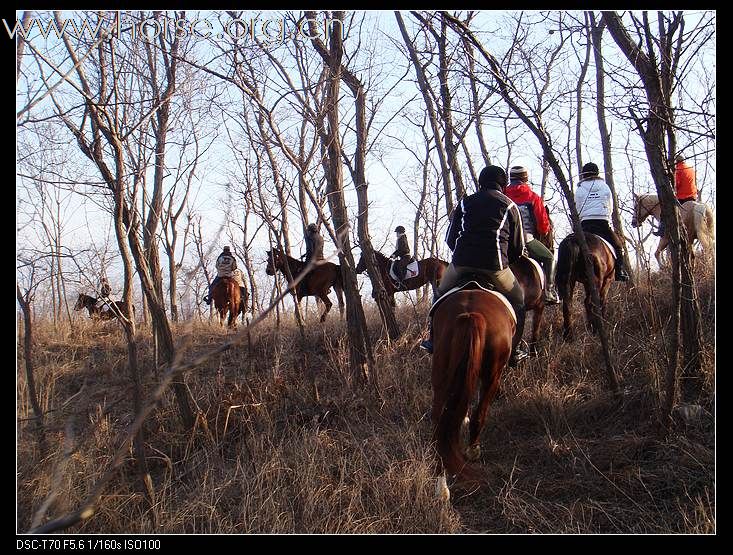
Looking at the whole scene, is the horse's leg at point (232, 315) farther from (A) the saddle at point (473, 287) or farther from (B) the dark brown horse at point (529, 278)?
(A) the saddle at point (473, 287)

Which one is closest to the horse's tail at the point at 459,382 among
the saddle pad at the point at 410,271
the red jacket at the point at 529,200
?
the red jacket at the point at 529,200

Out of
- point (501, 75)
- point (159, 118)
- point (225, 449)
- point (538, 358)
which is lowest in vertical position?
point (225, 449)

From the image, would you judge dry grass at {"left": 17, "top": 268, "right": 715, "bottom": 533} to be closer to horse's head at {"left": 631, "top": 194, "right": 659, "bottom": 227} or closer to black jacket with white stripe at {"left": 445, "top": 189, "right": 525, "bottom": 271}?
black jacket with white stripe at {"left": 445, "top": 189, "right": 525, "bottom": 271}

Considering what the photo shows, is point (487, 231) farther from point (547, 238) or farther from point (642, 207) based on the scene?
point (642, 207)

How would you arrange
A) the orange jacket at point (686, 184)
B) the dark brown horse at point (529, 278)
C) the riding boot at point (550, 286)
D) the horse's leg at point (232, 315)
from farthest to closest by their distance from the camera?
the horse's leg at point (232, 315) → the orange jacket at point (686, 184) → the riding boot at point (550, 286) → the dark brown horse at point (529, 278)

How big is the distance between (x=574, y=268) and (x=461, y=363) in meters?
4.24

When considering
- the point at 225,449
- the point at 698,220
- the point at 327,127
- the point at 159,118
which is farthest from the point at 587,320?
the point at 159,118

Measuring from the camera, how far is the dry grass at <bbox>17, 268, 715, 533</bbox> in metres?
4.19

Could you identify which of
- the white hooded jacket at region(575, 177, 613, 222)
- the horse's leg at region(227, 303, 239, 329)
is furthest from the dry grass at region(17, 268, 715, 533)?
the horse's leg at region(227, 303, 239, 329)

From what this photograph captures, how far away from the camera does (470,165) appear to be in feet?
34.2

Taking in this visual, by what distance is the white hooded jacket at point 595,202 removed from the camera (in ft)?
27.8

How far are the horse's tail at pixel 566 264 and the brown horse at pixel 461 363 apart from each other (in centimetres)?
343

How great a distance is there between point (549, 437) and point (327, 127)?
486 cm

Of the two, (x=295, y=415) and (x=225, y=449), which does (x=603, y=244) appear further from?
(x=225, y=449)
